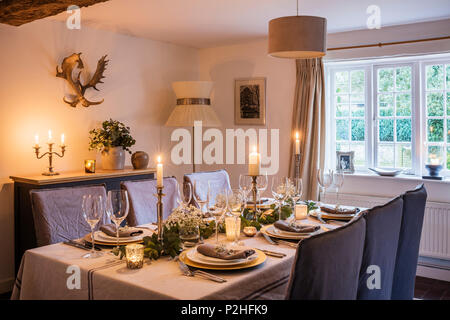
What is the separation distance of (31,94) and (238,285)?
295 centimetres

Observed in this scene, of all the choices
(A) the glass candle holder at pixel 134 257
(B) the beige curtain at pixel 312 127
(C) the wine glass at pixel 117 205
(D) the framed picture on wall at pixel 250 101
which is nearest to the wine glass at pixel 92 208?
(C) the wine glass at pixel 117 205

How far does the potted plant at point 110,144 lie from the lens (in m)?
4.01

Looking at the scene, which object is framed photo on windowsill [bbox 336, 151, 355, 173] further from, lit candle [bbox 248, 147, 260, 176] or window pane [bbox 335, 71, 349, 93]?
lit candle [bbox 248, 147, 260, 176]

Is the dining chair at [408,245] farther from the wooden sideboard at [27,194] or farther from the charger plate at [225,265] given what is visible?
the wooden sideboard at [27,194]

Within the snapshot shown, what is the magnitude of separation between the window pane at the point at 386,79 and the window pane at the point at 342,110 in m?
0.39

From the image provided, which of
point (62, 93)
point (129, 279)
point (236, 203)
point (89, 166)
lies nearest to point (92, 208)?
point (129, 279)

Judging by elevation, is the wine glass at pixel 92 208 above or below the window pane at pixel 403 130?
below

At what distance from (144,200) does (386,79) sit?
2.85 metres

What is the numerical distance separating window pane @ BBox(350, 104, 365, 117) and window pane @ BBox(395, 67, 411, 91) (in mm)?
388

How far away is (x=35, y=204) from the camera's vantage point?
2326 millimetres

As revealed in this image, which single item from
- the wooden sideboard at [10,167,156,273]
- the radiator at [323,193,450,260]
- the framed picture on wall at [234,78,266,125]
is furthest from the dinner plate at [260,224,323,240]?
the framed picture on wall at [234,78,266,125]

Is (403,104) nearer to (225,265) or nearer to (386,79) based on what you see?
(386,79)

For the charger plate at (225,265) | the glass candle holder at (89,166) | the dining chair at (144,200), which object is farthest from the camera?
the glass candle holder at (89,166)

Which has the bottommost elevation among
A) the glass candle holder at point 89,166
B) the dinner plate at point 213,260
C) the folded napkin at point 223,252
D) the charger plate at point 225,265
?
the charger plate at point 225,265
